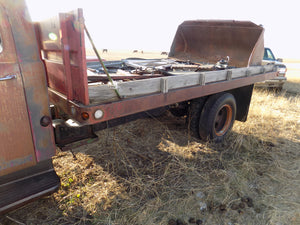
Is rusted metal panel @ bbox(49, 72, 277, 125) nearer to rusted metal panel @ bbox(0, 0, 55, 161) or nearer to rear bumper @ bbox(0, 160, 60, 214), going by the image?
rusted metal panel @ bbox(0, 0, 55, 161)

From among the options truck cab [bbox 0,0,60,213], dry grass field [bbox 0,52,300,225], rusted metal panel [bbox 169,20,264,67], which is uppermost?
rusted metal panel [bbox 169,20,264,67]

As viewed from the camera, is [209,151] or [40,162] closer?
[40,162]

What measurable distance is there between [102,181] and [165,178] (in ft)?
2.95

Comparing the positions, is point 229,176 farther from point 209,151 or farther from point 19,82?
point 19,82

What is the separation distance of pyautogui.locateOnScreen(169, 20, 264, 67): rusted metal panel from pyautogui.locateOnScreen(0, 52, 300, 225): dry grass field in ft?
6.02

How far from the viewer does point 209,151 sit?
3920 mm

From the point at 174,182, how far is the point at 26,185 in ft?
6.09

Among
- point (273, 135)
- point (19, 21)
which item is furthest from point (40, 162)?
point (273, 135)

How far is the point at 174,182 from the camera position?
3045 mm

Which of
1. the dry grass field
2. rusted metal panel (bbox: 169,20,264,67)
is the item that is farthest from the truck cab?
rusted metal panel (bbox: 169,20,264,67)

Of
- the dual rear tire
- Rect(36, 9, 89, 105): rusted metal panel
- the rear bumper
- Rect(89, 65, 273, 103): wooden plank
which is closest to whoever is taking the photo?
Rect(36, 9, 89, 105): rusted metal panel

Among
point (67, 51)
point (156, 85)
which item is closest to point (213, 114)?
point (156, 85)

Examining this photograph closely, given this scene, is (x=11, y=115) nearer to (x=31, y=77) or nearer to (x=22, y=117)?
(x=22, y=117)

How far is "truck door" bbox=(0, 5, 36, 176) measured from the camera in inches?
66.4
